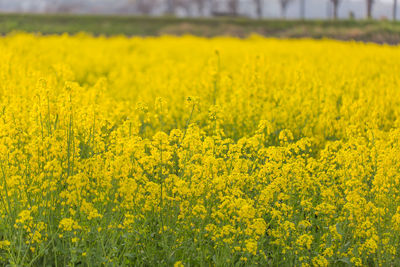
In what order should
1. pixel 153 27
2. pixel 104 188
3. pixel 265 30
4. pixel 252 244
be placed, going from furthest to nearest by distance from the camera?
pixel 153 27 < pixel 265 30 < pixel 104 188 < pixel 252 244

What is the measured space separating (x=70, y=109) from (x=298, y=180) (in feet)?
6.01

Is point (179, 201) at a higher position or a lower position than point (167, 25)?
lower

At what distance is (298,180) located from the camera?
3.32 meters

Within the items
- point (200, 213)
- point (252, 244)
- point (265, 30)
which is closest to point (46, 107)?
point (200, 213)

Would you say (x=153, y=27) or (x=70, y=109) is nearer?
(x=70, y=109)

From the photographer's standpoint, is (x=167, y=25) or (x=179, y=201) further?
(x=167, y=25)

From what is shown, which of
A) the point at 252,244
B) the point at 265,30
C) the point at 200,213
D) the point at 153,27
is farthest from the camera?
the point at 153,27

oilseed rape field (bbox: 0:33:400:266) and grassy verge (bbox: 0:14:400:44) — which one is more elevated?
grassy verge (bbox: 0:14:400:44)

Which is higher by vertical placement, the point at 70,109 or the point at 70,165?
the point at 70,109

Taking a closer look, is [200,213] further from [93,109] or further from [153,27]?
[153,27]

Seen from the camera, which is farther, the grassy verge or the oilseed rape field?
the grassy verge

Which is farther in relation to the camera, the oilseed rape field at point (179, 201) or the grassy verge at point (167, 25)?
the grassy verge at point (167, 25)

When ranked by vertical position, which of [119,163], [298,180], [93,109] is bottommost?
[298,180]

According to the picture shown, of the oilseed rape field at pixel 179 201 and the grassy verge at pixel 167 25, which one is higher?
the grassy verge at pixel 167 25
